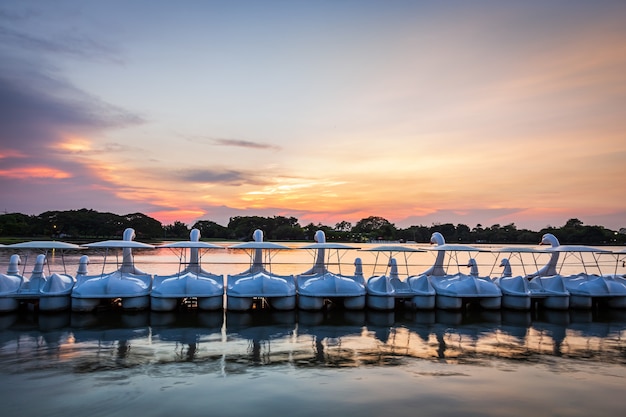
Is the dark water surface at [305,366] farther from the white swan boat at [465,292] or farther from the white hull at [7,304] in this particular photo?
the white swan boat at [465,292]

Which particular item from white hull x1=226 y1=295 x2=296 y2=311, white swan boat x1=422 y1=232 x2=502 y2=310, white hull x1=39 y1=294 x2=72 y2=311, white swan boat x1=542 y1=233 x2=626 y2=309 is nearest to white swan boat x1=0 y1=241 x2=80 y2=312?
white hull x1=39 y1=294 x2=72 y2=311

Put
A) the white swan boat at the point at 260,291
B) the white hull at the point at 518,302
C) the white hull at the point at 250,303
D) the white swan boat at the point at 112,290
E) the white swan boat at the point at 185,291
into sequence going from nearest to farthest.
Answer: the white swan boat at the point at 112,290
the white swan boat at the point at 185,291
the white swan boat at the point at 260,291
the white hull at the point at 250,303
the white hull at the point at 518,302

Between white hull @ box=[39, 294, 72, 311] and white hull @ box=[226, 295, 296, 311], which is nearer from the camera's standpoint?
white hull @ box=[39, 294, 72, 311]

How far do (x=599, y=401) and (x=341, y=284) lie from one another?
51.1 ft

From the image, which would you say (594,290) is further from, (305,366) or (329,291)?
(305,366)

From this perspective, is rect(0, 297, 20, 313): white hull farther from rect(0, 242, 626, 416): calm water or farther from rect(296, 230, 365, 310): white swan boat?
rect(296, 230, 365, 310): white swan boat

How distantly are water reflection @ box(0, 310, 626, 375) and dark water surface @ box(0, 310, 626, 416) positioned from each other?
0.26 feet

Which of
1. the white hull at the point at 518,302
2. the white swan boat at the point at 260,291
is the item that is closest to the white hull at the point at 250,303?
the white swan boat at the point at 260,291

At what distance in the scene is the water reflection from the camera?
18.4 m

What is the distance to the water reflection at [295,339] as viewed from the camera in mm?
18438

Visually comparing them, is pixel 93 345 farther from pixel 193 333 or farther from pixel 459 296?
pixel 459 296

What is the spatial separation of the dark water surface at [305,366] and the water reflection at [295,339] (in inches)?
3.1

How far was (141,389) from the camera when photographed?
1485cm

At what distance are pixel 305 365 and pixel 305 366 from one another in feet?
0.41
